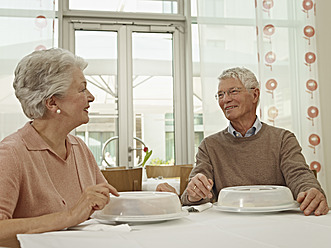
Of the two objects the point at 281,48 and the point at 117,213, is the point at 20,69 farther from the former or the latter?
the point at 281,48

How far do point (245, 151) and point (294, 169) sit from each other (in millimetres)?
266

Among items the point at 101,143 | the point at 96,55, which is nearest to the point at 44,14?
the point at 96,55

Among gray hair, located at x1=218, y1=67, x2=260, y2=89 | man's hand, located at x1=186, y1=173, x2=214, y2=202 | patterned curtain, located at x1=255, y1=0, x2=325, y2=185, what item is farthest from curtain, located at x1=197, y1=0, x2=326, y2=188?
man's hand, located at x1=186, y1=173, x2=214, y2=202

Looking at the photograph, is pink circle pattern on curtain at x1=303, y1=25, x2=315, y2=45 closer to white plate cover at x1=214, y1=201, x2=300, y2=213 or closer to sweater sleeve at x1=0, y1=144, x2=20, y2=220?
white plate cover at x1=214, y1=201, x2=300, y2=213

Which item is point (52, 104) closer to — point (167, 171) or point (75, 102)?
point (75, 102)

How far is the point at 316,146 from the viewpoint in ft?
13.5

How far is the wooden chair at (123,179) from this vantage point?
2.37m

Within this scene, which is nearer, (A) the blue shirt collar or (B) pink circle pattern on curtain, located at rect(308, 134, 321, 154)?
(A) the blue shirt collar

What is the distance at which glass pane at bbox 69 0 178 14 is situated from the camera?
15.5ft

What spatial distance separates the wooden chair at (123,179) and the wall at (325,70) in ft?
8.05

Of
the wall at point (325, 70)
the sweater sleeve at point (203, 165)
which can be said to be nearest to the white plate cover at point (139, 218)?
the sweater sleeve at point (203, 165)

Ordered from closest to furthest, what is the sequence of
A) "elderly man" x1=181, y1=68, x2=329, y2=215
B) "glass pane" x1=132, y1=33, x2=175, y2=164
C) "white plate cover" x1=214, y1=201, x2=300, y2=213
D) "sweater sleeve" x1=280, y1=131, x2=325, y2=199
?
"white plate cover" x1=214, y1=201, x2=300, y2=213, "sweater sleeve" x1=280, y1=131, x2=325, y2=199, "elderly man" x1=181, y1=68, x2=329, y2=215, "glass pane" x1=132, y1=33, x2=175, y2=164

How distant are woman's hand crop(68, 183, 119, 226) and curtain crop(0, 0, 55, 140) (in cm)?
324

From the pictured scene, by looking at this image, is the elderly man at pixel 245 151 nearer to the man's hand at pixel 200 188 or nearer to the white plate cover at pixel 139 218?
the man's hand at pixel 200 188
